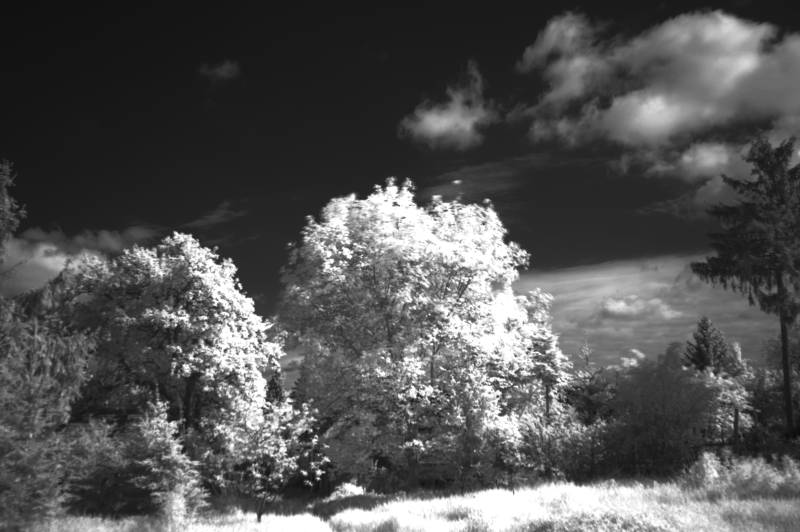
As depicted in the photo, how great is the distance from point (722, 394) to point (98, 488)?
45532 mm

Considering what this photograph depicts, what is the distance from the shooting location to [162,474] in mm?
23578

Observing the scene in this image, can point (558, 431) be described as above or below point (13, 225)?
below

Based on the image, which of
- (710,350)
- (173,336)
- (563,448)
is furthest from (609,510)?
(710,350)

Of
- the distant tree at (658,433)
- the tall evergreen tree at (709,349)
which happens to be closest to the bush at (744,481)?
the distant tree at (658,433)

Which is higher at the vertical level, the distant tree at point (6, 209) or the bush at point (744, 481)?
the distant tree at point (6, 209)

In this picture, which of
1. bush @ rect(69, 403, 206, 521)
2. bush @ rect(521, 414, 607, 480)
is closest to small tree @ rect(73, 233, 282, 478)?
bush @ rect(69, 403, 206, 521)

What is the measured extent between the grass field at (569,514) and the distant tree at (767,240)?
2039cm

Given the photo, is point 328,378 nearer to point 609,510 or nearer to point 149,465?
point 149,465

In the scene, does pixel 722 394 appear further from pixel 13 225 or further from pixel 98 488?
pixel 13 225

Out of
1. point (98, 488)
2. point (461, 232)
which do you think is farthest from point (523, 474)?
point (98, 488)

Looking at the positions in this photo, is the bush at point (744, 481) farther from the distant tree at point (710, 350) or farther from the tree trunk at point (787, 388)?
the distant tree at point (710, 350)

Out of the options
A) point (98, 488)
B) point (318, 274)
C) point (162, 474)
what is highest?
point (318, 274)

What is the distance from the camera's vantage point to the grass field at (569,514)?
10781 mm

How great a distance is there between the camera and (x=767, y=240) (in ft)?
107
